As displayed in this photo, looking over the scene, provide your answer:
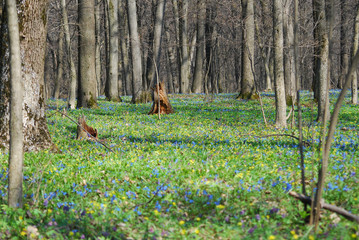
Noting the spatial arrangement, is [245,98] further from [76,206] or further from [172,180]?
[76,206]

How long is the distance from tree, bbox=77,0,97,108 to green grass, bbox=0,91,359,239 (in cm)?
743

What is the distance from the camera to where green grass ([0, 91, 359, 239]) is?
12.2ft

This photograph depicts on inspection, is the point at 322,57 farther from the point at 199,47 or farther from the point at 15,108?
the point at 199,47

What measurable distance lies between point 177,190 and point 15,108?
2352 millimetres

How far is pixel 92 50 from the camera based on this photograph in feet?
52.0

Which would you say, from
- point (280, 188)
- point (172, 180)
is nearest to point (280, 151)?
point (280, 188)

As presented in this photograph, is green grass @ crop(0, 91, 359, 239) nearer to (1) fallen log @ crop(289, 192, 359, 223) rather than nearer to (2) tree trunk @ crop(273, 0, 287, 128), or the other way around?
(1) fallen log @ crop(289, 192, 359, 223)

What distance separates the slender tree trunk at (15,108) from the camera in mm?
3795

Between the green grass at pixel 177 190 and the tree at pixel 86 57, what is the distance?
7.43 meters

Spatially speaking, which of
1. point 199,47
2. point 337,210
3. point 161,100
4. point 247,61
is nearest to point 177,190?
point 337,210

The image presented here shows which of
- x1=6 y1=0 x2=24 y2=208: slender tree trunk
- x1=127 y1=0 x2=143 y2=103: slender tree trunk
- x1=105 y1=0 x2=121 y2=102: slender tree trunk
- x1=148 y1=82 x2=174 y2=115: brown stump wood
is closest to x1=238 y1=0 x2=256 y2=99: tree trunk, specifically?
x1=127 y1=0 x2=143 y2=103: slender tree trunk

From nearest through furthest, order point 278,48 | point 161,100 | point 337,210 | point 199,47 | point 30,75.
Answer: point 337,210
point 30,75
point 278,48
point 161,100
point 199,47

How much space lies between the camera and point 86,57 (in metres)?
15.6

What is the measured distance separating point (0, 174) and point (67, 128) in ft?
17.0
